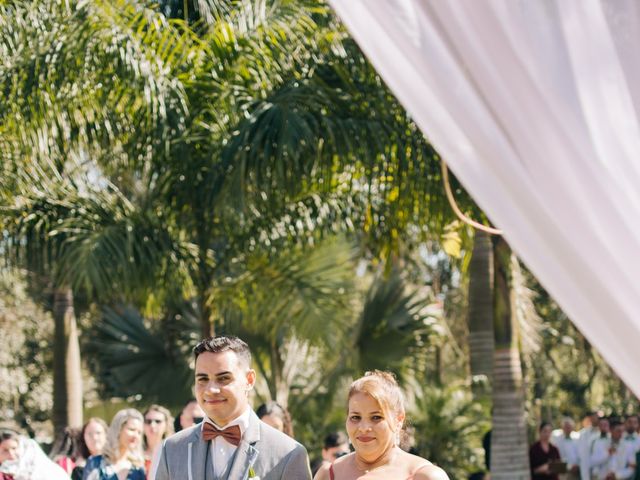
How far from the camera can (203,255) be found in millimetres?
12812

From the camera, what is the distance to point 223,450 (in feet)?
12.4

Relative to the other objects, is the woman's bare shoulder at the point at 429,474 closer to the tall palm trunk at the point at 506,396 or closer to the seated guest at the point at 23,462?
the seated guest at the point at 23,462

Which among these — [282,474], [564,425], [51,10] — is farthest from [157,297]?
[282,474]

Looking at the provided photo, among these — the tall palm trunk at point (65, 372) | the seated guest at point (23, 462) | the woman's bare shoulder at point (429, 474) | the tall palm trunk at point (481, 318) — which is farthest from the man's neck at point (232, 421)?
the tall palm trunk at point (481, 318)

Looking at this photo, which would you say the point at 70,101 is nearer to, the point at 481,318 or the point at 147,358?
the point at 147,358

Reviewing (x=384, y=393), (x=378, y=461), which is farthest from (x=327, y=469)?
(x=384, y=393)

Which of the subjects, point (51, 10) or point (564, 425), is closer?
point (51, 10)

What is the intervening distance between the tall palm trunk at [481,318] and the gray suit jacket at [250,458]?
1238cm

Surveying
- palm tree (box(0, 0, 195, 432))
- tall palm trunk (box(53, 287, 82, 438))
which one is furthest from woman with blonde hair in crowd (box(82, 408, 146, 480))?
tall palm trunk (box(53, 287, 82, 438))

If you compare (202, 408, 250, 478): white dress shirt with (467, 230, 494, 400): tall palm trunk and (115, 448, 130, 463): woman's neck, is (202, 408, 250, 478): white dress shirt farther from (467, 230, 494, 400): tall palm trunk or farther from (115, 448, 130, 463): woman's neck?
(467, 230, 494, 400): tall palm trunk

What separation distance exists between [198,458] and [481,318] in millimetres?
15263

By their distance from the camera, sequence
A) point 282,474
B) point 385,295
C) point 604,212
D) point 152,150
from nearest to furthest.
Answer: point 604,212 → point 282,474 → point 152,150 → point 385,295

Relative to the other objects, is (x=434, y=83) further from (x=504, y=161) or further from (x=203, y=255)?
(x=203, y=255)

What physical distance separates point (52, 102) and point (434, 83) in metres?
9.75
